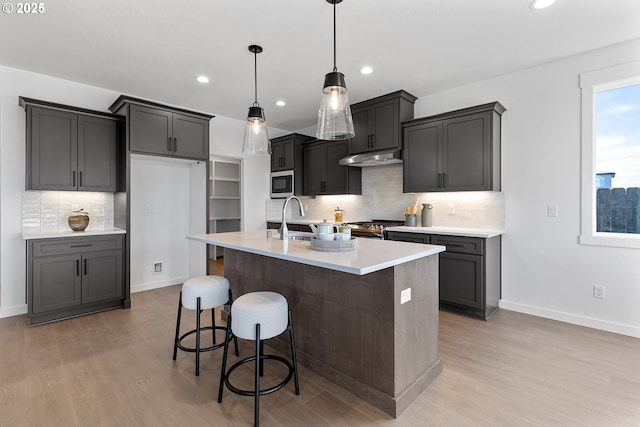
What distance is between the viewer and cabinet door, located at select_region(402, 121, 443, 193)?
388cm

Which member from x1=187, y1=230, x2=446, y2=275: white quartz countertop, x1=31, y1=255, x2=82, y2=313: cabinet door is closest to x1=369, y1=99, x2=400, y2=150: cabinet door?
x1=187, y1=230, x2=446, y2=275: white quartz countertop

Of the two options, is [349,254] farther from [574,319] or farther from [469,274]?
[574,319]

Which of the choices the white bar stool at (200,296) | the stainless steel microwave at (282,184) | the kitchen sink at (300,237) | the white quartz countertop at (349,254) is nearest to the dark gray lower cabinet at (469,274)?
the white quartz countertop at (349,254)

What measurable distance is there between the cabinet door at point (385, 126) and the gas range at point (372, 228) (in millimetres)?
1070

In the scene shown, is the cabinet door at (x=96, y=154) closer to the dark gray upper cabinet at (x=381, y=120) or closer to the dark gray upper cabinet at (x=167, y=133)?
the dark gray upper cabinet at (x=167, y=133)

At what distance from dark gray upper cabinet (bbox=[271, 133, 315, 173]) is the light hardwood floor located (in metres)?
3.38

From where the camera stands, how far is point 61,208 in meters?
3.74

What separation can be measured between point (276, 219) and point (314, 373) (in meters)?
3.96

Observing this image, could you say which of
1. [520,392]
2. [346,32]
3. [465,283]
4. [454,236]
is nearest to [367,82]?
[346,32]

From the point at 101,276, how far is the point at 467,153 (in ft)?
14.4

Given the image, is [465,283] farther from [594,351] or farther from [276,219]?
[276,219]

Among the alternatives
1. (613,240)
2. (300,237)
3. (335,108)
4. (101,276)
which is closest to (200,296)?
(300,237)

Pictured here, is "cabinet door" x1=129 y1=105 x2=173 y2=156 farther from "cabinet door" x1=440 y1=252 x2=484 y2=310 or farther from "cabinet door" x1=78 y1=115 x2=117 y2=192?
"cabinet door" x1=440 y1=252 x2=484 y2=310

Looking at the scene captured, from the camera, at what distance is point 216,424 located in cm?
177
